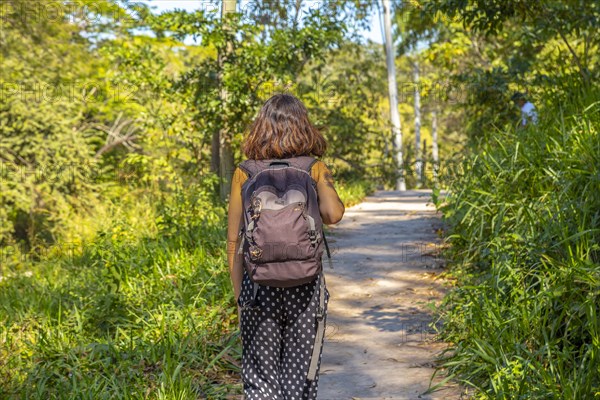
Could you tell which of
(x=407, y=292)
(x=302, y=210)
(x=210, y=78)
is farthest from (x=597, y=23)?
(x=302, y=210)

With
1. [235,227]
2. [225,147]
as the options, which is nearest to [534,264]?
[235,227]

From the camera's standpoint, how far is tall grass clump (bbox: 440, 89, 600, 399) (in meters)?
4.36

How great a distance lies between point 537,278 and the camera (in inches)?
218

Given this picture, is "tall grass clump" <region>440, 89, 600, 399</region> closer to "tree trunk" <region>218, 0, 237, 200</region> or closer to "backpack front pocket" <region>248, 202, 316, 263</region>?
"backpack front pocket" <region>248, 202, 316, 263</region>

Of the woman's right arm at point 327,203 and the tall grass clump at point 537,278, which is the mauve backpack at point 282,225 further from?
the tall grass clump at point 537,278

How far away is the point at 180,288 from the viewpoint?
7051 mm

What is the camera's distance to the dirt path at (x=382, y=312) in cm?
519

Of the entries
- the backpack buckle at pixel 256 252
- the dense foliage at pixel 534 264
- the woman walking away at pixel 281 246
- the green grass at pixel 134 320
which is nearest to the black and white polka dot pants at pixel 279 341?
the woman walking away at pixel 281 246

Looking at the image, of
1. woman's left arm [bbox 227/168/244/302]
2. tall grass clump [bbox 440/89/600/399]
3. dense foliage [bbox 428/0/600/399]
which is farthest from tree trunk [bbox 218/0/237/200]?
woman's left arm [bbox 227/168/244/302]

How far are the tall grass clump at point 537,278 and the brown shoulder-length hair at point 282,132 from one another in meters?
1.81

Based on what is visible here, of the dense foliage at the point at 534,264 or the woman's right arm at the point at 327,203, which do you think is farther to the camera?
the dense foliage at the point at 534,264

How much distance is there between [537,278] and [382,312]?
173 cm

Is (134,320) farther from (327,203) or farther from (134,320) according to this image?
(327,203)

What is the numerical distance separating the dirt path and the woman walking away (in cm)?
143
